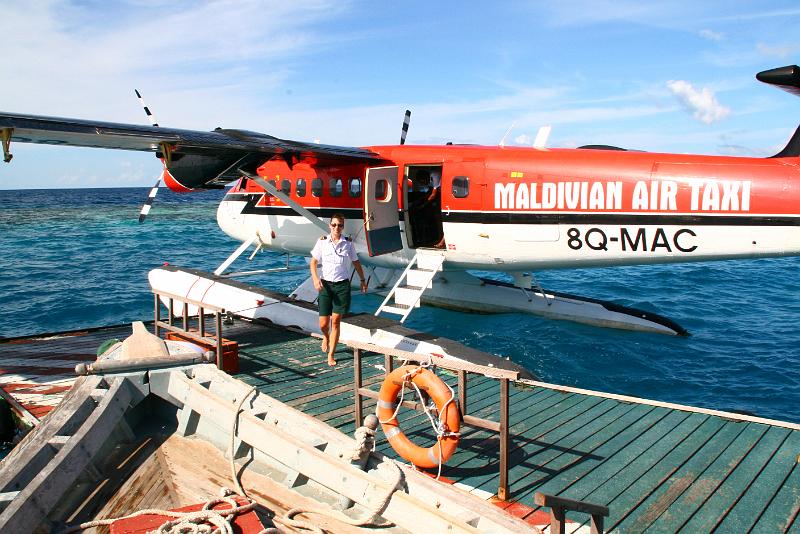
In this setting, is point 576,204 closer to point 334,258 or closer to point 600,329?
point 334,258

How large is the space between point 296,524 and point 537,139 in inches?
314

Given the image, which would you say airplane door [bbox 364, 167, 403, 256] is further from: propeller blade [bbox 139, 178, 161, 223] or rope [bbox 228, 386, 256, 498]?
rope [bbox 228, 386, 256, 498]

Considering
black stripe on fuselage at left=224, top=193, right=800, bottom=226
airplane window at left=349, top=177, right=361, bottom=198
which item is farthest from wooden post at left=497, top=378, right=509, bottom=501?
airplane window at left=349, top=177, right=361, bottom=198

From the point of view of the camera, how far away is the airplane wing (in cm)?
828

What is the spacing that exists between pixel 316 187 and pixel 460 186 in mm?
3242

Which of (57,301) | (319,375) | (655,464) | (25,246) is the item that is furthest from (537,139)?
(25,246)

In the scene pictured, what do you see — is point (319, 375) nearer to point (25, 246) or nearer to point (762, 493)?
point (762, 493)

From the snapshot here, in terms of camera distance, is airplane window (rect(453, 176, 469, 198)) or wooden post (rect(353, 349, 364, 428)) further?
airplane window (rect(453, 176, 469, 198))

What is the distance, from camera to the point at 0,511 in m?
4.32

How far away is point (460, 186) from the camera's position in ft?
36.1

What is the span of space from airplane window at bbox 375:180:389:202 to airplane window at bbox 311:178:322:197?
1.72 m

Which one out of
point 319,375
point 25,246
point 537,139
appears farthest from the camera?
point 25,246

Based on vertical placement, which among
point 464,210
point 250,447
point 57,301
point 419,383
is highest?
point 464,210

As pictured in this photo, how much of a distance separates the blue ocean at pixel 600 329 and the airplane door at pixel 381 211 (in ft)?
9.62
